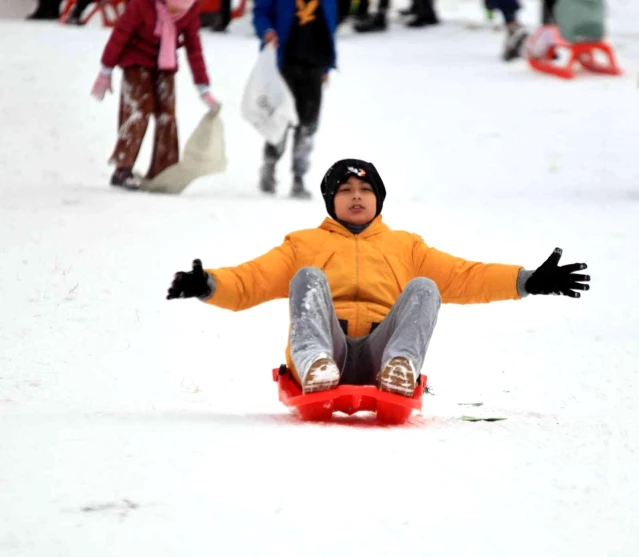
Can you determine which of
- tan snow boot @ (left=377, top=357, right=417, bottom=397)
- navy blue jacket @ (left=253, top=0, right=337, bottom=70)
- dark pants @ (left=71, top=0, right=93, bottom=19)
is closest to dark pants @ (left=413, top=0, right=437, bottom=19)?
dark pants @ (left=71, top=0, right=93, bottom=19)

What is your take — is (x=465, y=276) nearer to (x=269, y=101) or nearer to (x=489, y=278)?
(x=489, y=278)

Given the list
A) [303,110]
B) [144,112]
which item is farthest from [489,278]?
[303,110]

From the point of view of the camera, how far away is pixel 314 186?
10344mm

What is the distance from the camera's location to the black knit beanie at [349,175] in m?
4.48

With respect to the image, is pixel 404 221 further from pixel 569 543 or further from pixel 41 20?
pixel 41 20

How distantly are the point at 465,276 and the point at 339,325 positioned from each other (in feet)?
1.51

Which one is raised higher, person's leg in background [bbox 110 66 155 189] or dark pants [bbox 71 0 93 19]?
person's leg in background [bbox 110 66 155 189]

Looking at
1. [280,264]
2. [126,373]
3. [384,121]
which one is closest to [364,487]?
[280,264]

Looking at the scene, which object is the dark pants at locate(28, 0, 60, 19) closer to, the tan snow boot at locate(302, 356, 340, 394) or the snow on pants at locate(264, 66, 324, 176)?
the snow on pants at locate(264, 66, 324, 176)

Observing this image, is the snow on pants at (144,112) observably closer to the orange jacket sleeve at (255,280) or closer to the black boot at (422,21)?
the orange jacket sleeve at (255,280)

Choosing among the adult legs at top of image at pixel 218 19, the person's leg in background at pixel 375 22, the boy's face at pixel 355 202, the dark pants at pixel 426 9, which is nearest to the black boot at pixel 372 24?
the person's leg in background at pixel 375 22

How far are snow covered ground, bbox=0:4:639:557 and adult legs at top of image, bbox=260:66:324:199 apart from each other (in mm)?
339

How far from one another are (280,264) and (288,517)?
1.45 metres

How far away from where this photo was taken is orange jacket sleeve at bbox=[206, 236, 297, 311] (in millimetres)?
4141
